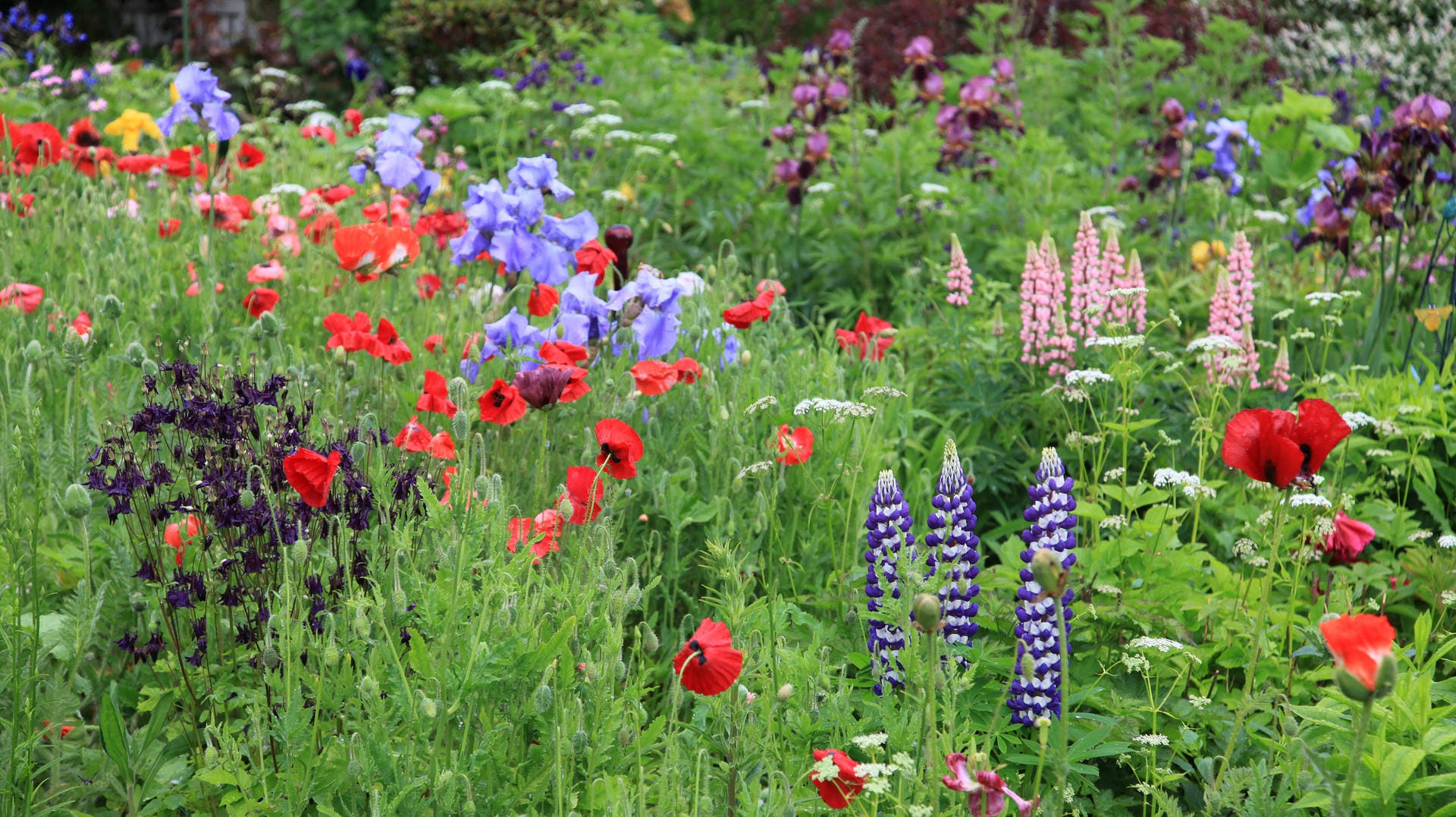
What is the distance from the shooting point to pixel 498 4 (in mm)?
7812

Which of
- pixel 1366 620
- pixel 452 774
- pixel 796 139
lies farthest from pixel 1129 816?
pixel 796 139

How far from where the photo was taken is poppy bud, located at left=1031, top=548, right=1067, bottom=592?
1.14 meters

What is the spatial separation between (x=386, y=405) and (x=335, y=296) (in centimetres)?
91

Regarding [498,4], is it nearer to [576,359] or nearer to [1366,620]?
[576,359]

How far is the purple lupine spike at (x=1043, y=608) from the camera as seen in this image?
165 centimetres

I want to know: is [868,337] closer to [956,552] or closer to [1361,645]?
[956,552]

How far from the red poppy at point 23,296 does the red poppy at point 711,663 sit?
209 cm

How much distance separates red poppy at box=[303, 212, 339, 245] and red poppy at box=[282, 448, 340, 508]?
5.49 feet

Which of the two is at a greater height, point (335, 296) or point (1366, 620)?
point (1366, 620)

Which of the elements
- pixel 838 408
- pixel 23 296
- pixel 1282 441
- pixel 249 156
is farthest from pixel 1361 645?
pixel 249 156

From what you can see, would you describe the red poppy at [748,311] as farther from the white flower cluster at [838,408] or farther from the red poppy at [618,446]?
the red poppy at [618,446]

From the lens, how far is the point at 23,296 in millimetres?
2711

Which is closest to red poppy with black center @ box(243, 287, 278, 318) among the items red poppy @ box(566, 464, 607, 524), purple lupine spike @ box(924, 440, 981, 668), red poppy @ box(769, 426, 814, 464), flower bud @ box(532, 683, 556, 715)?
red poppy @ box(566, 464, 607, 524)

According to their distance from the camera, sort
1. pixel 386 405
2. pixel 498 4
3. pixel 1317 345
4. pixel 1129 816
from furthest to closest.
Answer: pixel 498 4 < pixel 1317 345 < pixel 386 405 < pixel 1129 816
